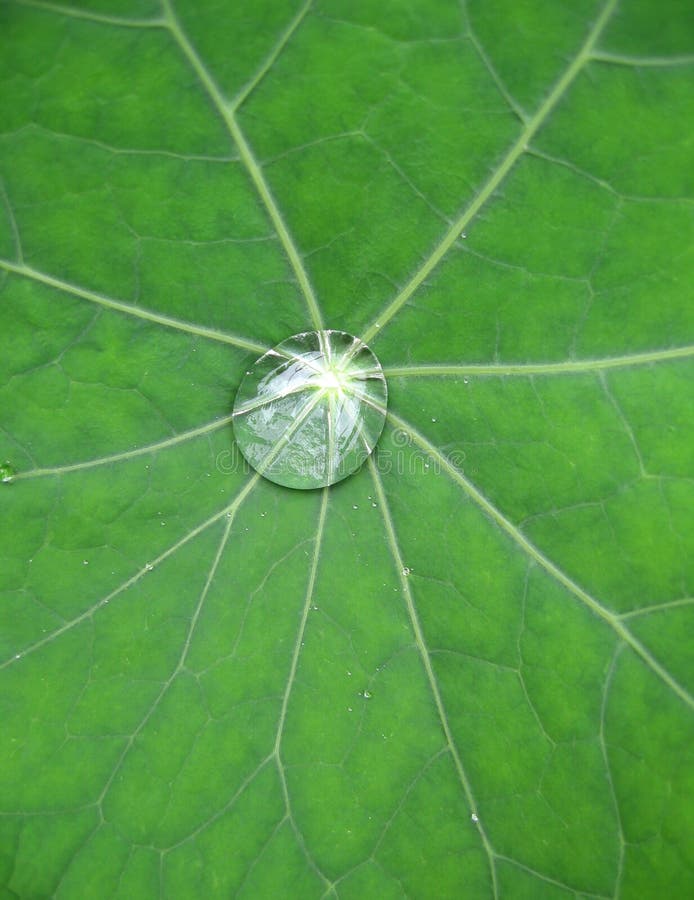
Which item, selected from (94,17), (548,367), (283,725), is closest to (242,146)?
(94,17)

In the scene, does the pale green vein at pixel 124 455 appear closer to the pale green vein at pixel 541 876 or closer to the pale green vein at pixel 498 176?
the pale green vein at pixel 498 176

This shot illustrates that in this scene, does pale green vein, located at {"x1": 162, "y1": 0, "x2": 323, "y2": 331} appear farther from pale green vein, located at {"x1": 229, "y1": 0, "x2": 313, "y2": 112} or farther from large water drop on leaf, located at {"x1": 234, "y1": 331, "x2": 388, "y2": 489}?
large water drop on leaf, located at {"x1": 234, "y1": 331, "x2": 388, "y2": 489}

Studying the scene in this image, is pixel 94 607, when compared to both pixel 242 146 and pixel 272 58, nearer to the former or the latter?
pixel 242 146

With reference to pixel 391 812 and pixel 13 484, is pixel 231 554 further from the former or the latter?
pixel 391 812

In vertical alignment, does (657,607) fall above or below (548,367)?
below

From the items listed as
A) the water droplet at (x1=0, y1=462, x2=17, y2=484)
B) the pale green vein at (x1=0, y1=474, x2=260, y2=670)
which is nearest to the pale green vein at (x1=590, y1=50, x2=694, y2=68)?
the pale green vein at (x1=0, y1=474, x2=260, y2=670)

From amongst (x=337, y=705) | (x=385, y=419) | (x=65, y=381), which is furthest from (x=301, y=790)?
(x=65, y=381)

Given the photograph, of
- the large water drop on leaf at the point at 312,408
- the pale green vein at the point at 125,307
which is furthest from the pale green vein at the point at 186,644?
the pale green vein at the point at 125,307
